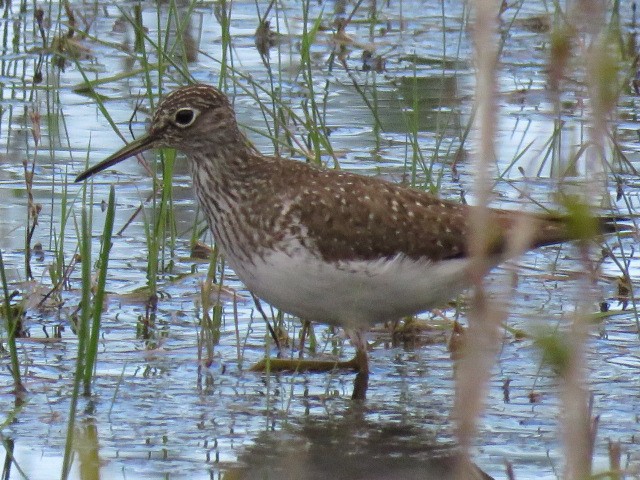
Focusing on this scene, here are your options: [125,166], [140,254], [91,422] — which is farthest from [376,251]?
[125,166]

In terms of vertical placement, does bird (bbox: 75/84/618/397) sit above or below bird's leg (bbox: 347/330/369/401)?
above

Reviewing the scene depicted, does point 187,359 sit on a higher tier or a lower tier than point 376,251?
lower

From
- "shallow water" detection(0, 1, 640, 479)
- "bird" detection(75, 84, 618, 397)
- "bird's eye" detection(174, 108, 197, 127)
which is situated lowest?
"shallow water" detection(0, 1, 640, 479)

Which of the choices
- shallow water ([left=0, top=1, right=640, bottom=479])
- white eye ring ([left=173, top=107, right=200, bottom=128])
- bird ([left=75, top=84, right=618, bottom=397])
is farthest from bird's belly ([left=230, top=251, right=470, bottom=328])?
white eye ring ([left=173, top=107, right=200, bottom=128])

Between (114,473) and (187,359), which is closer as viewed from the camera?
(114,473)

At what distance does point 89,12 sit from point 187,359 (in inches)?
242

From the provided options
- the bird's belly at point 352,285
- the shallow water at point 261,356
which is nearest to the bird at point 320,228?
the bird's belly at point 352,285

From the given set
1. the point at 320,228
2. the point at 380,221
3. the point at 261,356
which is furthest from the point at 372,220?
the point at 261,356

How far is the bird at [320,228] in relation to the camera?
17.9ft

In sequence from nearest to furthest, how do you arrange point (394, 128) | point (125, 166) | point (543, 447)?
1. point (543, 447)
2. point (125, 166)
3. point (394, 128)

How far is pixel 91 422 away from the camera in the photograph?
16.6 ft

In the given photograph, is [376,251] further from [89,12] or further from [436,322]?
[89,12]

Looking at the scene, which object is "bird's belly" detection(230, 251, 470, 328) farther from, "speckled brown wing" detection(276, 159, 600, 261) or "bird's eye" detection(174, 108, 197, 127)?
"bird's eye" detection(174, 108, 197, 127)

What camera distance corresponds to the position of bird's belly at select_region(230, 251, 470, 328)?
17.7 feet
